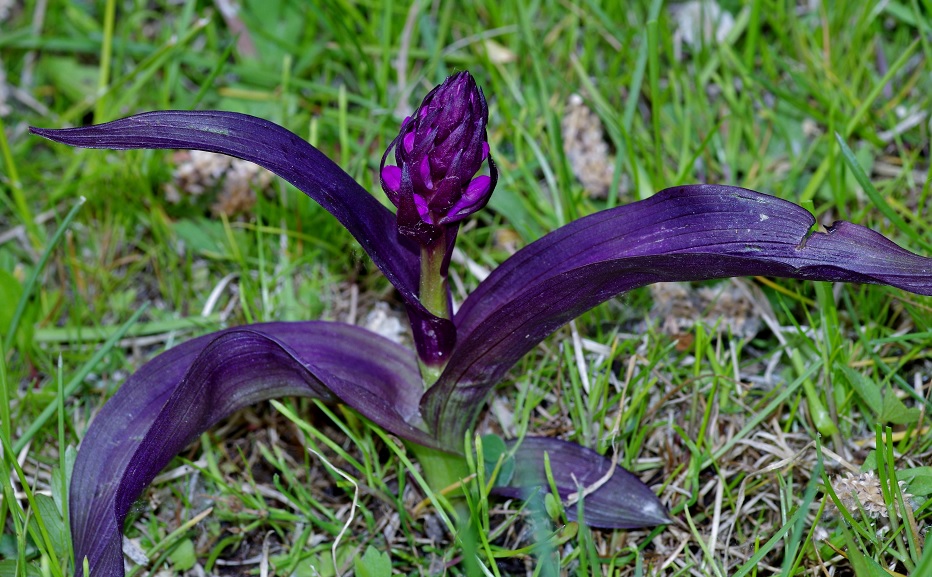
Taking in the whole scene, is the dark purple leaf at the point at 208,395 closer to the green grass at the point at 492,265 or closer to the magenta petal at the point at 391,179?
the green grass at the point at 492,265

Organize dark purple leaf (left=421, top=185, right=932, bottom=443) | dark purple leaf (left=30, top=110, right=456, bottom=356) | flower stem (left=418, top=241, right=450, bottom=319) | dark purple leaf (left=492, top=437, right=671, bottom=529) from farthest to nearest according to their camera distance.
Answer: dark purple leaf (left=492, top=437, right=671, bottom=529), flower stem (left=418, top=241, right=450, bottom=319), dark purple leaf (left=30, top=110, right=456, bottom=356), dark purple leaf (left=421, top=185, right=932, bottom=443)

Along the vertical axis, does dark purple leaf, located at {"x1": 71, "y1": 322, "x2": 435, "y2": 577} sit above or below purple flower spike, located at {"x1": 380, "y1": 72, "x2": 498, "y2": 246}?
below

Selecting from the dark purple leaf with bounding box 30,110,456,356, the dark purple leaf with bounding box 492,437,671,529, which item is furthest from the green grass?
the dark purple leaf with bounding box 30,110,456,356

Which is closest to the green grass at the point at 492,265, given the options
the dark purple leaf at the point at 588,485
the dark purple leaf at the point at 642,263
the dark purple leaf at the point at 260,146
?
the dark purple leaf at the point at 588,485

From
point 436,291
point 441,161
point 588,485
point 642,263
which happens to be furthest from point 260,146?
point 588,485

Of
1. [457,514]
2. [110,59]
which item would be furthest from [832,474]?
[110,59]

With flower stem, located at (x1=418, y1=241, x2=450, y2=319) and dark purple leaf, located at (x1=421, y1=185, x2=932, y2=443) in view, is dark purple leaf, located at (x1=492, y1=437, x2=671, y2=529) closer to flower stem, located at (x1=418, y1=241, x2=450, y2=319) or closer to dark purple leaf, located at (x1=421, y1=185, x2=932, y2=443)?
dark purple leaf, located at (x1=421, y1=185, x2=932, y2=443)
